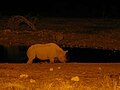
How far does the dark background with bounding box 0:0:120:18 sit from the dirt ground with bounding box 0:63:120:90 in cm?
3554

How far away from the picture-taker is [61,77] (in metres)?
9.91

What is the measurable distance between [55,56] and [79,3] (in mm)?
40772

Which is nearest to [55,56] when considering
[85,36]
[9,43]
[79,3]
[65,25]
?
[9,43]

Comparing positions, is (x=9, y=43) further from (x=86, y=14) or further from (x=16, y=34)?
(x=86, y=14)

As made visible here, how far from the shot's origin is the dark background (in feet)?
161

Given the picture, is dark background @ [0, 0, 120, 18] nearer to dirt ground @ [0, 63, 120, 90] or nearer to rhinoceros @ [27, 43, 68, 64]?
rhinoceros @ [27, 43, 68, 64]

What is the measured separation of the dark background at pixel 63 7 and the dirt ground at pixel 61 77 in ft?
117

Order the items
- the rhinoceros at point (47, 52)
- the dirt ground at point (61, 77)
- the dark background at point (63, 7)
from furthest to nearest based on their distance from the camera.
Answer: the dark background at point (63, 7)
the rhinoceros at point (47, 52)
the dirt ground at point (61, 77)

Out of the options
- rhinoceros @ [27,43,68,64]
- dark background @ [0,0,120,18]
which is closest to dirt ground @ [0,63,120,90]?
rhinoceros @ [27,43,68,64]

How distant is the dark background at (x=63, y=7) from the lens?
161 ft

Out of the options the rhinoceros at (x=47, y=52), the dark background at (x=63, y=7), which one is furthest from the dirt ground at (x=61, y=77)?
the dark background at (x=63, y=7)

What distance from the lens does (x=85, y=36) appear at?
1064 inches

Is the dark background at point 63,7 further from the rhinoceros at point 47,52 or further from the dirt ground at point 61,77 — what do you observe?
the dirt ground at point 61,77

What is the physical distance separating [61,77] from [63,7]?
4411 centimetres
